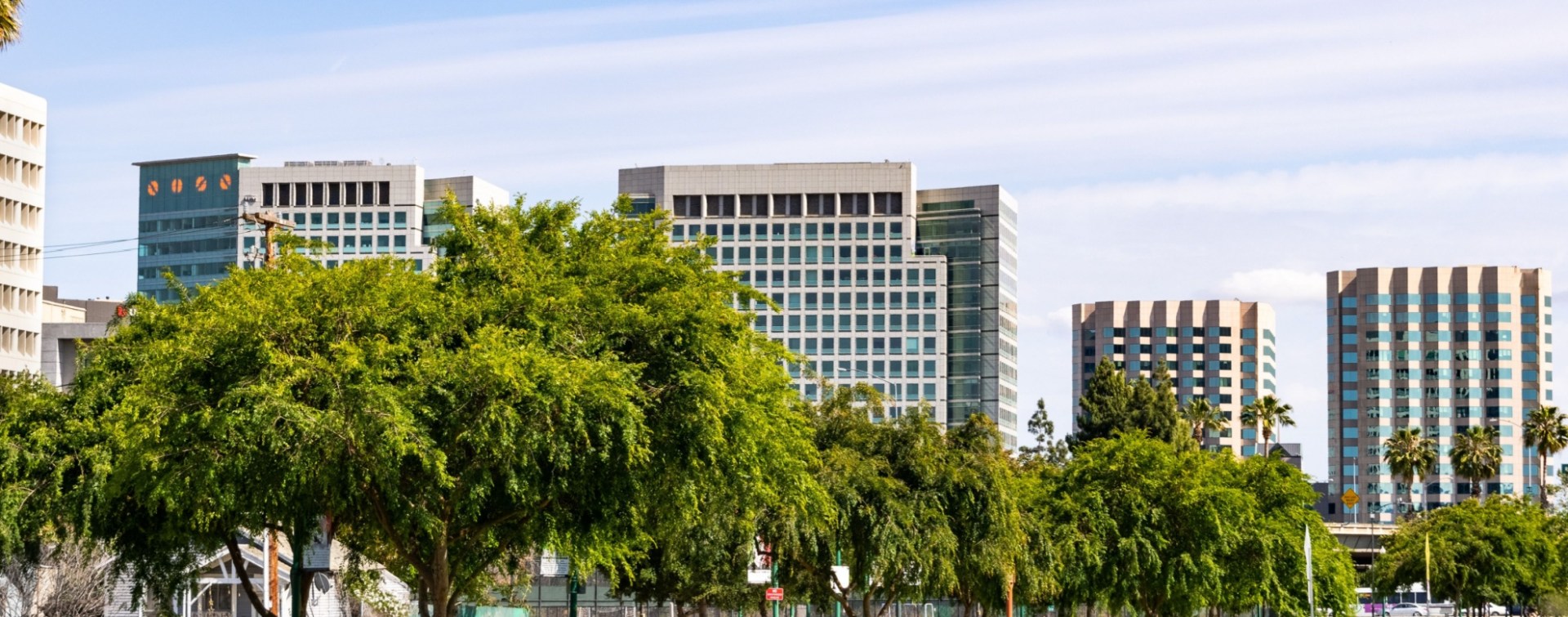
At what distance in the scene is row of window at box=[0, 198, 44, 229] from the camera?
5448 inches

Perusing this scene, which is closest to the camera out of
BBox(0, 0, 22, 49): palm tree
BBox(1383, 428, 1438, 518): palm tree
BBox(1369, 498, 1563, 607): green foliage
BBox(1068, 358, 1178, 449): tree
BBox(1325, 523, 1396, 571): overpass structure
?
BBox(0, 0, 22, 49): palm tree

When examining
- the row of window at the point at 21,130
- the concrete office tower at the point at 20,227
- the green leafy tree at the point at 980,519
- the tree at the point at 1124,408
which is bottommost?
the green leafy tree at the point at 980,519

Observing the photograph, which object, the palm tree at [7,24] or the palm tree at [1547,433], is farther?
the palm tree at [1547,433]

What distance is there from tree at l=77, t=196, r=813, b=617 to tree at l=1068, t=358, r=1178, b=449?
78.7 m

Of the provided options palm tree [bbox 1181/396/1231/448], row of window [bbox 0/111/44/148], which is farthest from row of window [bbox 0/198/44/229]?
palm tree [bbox 1181/396/1231/448]

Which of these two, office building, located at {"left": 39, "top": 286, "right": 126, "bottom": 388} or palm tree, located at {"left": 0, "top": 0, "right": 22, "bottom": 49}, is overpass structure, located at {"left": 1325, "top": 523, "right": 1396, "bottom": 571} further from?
palm tree, located at {"left": 0, "top": 0, "right": 22, "bottom": 49}

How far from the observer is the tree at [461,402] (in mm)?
30375

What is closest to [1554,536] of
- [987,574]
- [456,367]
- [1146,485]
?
[1146,485]

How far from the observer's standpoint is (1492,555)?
102m

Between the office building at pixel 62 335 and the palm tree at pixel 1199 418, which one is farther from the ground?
the office building at pixel 62 335

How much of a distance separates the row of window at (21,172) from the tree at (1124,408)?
77633 mm

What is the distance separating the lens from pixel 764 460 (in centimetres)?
3566

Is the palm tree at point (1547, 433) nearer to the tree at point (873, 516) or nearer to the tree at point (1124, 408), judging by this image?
the tree at point (1124, 408)

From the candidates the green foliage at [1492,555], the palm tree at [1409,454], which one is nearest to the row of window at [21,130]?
the green foliage at [1492,555]
